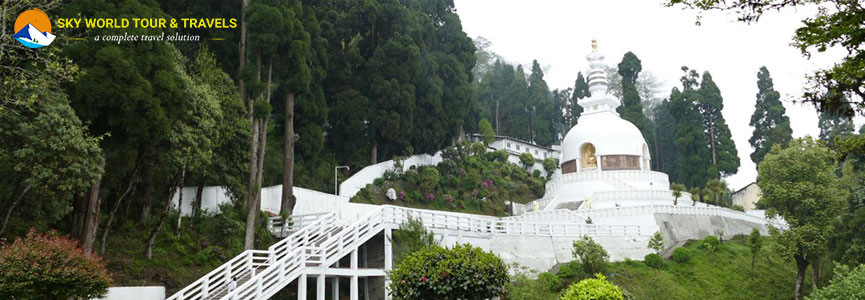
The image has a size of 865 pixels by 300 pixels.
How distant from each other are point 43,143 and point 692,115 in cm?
4227

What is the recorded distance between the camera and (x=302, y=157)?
1200 inches

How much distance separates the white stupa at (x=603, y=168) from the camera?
117 feet

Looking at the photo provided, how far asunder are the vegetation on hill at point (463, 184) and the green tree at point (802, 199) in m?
16.0

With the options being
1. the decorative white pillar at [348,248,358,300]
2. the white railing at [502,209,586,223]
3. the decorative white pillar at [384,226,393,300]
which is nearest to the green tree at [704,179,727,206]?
the white railing at [502,209,586,223]

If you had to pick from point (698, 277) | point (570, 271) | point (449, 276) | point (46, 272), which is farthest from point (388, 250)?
point (698, 277)

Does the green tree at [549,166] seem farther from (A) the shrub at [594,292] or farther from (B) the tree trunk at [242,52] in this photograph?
(A) the shrub at [594,292]

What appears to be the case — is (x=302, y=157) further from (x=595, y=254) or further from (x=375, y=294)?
(x=595, y=254)

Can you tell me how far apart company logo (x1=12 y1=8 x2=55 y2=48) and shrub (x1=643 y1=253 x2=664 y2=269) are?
67.1 feet

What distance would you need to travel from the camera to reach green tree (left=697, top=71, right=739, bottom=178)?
4697 centimetres

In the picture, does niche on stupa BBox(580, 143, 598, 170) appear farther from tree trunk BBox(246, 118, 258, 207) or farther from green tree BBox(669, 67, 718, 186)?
tree trunk BBox(246, 118, 258, 207)

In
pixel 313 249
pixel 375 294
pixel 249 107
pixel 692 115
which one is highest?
pixel 692 115

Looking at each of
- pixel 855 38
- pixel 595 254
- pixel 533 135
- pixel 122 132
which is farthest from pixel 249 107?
pixel 533 135

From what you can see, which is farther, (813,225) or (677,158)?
(677,158)

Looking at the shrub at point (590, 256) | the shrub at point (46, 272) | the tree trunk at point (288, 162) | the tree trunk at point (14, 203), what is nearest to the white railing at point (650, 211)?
the shrub at point (590, 256)
